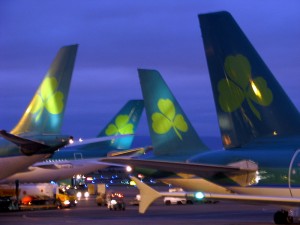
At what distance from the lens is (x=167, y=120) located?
40.1m

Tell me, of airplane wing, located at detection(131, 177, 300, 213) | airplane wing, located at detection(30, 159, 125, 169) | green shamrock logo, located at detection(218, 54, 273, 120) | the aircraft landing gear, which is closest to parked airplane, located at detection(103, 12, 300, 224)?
green shamrock logo, located at detection(218, 54, 273, 120)

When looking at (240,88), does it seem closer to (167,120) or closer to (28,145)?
(167,120)

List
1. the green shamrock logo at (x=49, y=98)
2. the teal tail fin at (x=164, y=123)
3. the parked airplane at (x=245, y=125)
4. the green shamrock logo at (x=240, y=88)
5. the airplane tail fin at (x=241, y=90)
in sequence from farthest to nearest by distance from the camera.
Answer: the green shamrock logo at (x=49, y=98) < the teal tail fin at (x=164, y=123) < the green shamrock logo at (x=240, y=88) < the airplane tail fin at (x=241, y=90) < the parked airplane at (x=245, y=125)

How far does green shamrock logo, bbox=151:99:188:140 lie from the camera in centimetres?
3944

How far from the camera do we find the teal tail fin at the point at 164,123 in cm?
3894

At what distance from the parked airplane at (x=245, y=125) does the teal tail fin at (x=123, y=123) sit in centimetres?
4750

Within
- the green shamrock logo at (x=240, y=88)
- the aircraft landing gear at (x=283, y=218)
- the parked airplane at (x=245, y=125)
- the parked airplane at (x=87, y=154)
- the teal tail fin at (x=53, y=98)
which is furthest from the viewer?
the parked airplane at (x=87, y=154)

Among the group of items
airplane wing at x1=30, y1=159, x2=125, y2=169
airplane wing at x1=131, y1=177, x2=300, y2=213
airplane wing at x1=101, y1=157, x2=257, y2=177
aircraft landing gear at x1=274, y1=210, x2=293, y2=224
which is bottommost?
aircraft landing gear at x1=274, y1=210, x2=293, y2=224

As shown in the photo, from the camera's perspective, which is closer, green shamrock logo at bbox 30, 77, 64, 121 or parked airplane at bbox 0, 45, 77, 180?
parked airplane at bbox 0, 45, 77, 180

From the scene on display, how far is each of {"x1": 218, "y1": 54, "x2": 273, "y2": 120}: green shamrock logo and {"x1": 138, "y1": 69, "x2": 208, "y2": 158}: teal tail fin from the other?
12.3m

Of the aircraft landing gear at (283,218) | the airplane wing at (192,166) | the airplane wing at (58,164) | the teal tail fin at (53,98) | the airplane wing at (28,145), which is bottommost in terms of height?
the aircraft landing gear at (283,218)

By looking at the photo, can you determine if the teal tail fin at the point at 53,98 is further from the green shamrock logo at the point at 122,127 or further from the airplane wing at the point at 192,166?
the green shamrock logo at the point at 122,127

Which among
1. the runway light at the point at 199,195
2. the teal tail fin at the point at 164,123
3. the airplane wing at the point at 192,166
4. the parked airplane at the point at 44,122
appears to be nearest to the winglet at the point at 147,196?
the runway light at the point at 199,195

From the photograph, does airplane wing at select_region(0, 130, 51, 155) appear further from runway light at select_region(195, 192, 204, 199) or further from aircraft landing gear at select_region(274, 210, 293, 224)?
runway light at select_region(195, 192, 204, 199)
